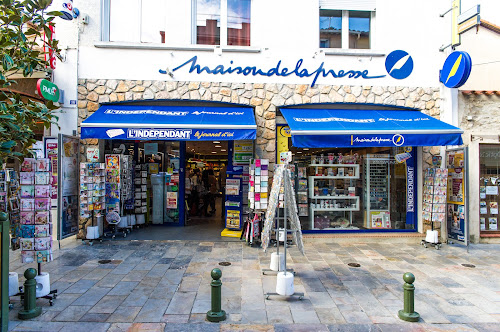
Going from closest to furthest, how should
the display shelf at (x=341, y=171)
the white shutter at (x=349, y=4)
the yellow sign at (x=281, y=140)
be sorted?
the yellow sign at (x=281, y=140) < the white shutter at (x=349, y=4) < the display shelf at (x=341, y=171)

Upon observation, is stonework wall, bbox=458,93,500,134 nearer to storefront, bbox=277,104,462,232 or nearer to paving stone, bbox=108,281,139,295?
storefront, bbox=277,104,462,232

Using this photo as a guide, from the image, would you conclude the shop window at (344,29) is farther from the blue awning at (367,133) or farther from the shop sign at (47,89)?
the shop sign at (47,89)

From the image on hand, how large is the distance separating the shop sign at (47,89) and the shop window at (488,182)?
10.4 metres

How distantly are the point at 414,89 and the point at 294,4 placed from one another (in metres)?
3.73

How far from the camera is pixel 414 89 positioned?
8391 millimetres

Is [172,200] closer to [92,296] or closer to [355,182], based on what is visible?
[92,296]

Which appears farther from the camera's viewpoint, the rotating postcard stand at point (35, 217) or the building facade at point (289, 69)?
the building facade at point (289, 69)

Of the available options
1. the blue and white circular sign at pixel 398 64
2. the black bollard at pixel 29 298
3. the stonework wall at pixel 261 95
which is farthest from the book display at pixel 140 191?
the blue and white circular sign at pixel 398 64

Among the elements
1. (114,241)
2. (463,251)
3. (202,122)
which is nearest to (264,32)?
(202,122)

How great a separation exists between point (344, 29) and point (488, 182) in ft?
17.9

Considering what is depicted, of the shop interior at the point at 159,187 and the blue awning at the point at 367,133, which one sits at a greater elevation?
the blue awning at the point at 367,133

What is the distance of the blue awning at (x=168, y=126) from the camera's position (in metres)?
6.81

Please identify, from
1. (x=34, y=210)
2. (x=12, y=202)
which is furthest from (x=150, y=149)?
(x=34, y=210)

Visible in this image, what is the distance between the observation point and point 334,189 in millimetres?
8633
